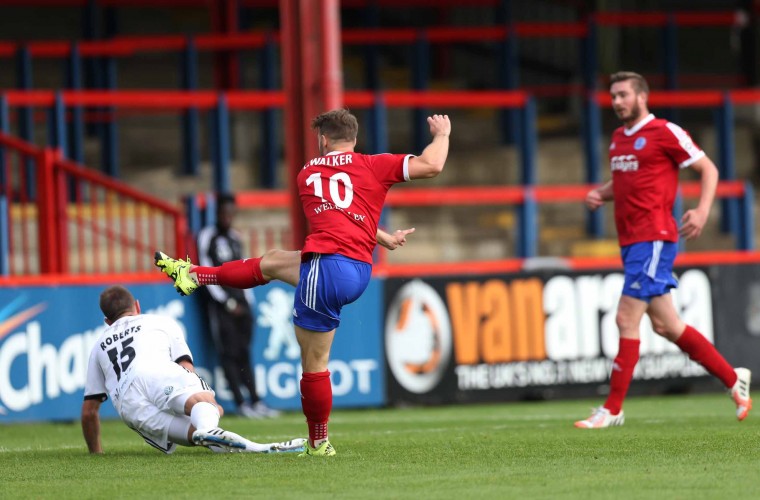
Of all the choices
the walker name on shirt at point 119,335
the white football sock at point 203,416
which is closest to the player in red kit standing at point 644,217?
the white football sock at point 203,416

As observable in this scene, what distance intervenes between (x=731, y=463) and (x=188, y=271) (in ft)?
9.96

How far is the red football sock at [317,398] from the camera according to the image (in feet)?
25.5

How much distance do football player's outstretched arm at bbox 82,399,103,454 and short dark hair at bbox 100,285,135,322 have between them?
49 centimetres

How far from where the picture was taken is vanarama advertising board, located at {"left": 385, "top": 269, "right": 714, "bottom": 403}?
44.2 feet

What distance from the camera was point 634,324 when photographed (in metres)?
9.48

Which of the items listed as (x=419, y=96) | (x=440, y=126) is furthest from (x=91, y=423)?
(x=419, y=96)

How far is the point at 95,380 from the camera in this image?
830 cm

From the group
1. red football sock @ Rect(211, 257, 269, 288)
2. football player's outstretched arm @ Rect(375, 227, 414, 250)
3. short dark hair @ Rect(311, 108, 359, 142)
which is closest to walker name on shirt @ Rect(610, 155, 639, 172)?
football player's outstretched arm @ Rect(375, 227, 414, 250)

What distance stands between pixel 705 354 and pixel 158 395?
3.68 metres

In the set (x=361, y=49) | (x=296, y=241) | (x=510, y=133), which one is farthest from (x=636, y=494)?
(x=361, y=49)

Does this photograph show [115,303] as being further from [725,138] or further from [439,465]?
[725,138]

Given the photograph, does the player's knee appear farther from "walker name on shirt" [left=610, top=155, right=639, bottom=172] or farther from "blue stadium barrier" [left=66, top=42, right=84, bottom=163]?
"blue stadium barrier" [left=66, top=42, right=84, bottom=163]

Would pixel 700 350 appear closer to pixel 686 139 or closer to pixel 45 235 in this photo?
pixel 686 139

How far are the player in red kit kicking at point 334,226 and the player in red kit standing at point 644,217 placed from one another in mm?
2215
